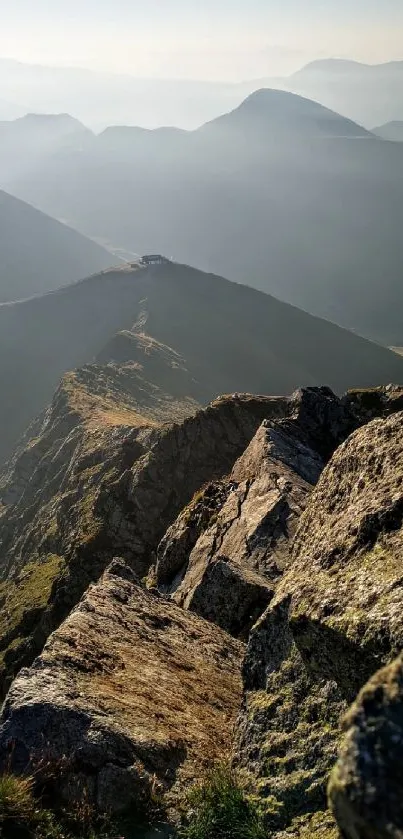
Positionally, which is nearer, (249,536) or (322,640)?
(322,640)

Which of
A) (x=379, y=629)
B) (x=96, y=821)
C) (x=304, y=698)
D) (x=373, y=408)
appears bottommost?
(x=96, y=821)

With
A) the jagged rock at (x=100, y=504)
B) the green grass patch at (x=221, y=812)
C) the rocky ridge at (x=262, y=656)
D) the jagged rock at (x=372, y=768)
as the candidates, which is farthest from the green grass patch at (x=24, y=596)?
the jagged rock at (x=372, y=768)

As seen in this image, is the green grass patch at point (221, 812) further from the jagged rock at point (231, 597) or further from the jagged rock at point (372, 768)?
the jagged rock at point (231, 597)

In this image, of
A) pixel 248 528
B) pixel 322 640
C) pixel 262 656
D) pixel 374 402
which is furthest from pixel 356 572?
pixel 374 402

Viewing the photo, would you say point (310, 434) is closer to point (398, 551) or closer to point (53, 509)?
point (398, 551)

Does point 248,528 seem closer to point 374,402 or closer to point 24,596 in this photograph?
point 374,402

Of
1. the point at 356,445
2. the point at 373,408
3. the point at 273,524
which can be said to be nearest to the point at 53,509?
the point at 373,408
